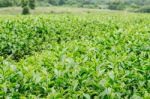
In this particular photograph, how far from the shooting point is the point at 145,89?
15.0 feet

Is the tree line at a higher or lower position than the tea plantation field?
lower

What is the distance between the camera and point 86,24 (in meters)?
16.4

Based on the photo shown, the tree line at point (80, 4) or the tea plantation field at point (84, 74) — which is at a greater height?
the tea plantation field at point (84, 74)

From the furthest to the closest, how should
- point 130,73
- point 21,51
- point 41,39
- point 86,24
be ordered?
point 86,24, point 41,39, point 21,51, point 130,73

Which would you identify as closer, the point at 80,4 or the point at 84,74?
the point at 84,74

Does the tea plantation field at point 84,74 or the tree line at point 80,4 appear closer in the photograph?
the tea plantation field at point 84,74

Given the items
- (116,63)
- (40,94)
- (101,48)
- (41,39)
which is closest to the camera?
(40,94)

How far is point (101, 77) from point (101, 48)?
6.56ft

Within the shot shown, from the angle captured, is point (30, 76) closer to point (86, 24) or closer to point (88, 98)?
point (88, 98)

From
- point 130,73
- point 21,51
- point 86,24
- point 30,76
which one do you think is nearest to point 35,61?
point 30,76

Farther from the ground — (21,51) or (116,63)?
(116,63)

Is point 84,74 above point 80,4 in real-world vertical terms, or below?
above

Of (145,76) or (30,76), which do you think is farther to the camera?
(145,76)

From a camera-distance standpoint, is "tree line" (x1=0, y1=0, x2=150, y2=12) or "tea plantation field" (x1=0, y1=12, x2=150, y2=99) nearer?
"tea plantation field" (x1=0, y1=12, x2=150, y2=99)
